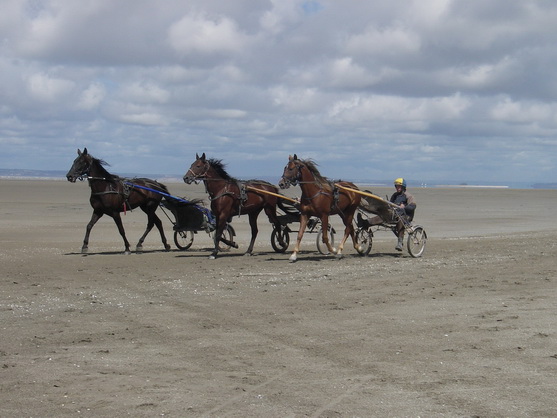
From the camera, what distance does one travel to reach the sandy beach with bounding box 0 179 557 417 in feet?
23.2

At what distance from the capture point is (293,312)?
11258 mm

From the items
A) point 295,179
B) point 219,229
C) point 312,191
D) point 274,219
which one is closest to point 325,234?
point 312,191

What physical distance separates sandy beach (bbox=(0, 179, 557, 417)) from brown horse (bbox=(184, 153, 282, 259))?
127 cm

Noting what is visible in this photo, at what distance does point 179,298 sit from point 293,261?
511 centimetres

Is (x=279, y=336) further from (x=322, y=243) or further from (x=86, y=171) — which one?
(x=86, y=171)

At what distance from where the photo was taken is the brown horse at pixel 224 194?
61.0 ft

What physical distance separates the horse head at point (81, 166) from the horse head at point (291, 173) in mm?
4504

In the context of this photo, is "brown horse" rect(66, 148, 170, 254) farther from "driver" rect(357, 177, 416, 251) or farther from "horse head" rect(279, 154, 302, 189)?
"driver" rect(357, 177, 416, 251)

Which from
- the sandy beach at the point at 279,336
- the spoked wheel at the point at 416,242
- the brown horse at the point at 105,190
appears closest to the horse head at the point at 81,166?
the brown horse at the point at 105,190

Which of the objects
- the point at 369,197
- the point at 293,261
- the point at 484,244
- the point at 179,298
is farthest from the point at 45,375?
the point at 484,244

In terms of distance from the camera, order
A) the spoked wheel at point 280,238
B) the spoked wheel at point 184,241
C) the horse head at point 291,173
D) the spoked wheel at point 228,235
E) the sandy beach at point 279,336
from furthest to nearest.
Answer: the spoked wheel at point 184,241 < the spoked wheel at point 228,235 < the spoked wheel at point 280,238 < the horse head at point 291,173 < the sandy beach at point 279,336

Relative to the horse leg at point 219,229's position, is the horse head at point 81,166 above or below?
above

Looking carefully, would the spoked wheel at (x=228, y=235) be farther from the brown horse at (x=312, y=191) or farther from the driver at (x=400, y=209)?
the driver at (x=400, y=209)

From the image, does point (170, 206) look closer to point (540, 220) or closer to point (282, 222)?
point (282, 222)
